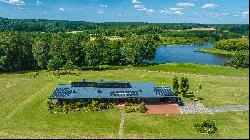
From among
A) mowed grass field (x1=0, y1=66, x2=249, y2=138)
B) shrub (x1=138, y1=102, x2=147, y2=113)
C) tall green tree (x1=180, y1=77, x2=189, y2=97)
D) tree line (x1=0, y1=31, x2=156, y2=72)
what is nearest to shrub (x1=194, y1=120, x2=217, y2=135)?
mowed grass field (x1=0, y1=66, x2=249, y2=138)

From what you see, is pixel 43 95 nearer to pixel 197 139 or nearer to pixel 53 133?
pixel 53 133

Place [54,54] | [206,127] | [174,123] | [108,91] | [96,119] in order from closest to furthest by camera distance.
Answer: [206,127] → [174,123] → [96,119] → [108,91] → [54,54]

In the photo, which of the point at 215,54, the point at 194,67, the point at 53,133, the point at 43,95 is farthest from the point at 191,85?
the point at 215,54

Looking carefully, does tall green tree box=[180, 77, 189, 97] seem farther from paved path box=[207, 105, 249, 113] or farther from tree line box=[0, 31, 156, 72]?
tree line box=[0, 31, 156, 72]

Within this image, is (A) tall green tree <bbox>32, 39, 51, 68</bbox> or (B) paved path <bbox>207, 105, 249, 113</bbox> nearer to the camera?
(B) paved path <bbox>207, 105, 249, 113</bbox>

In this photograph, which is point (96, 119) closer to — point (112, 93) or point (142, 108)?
point (142, 108)

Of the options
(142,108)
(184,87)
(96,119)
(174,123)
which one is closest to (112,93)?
(142,108)
